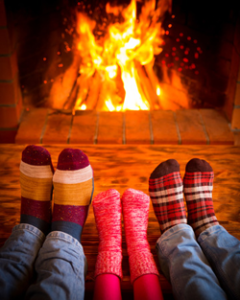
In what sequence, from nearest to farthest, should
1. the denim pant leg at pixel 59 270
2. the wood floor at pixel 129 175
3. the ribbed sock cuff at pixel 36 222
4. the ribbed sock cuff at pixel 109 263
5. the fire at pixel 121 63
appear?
the denim pant leg at pixel 59 270, the ribbed sock cuff at pixel 109 263, the ribbed sock cuff at pixel 36 222, the wood floor at pixel 129 175, the fire at pixel 121 63

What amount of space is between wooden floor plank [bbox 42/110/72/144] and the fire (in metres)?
0.19

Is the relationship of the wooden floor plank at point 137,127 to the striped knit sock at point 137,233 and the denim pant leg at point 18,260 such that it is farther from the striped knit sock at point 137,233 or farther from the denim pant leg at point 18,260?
the denim pant leg at point 18,260

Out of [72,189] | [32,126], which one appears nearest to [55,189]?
[72,189]

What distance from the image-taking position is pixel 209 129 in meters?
1.54

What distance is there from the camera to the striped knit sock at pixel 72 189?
0.94m

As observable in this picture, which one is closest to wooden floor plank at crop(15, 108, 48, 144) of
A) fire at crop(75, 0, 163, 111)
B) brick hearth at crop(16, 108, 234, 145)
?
brick hearth at crop(16, 108, 234, 145)

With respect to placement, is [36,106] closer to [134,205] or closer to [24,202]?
[24,202]

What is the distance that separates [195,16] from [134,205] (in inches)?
41.3

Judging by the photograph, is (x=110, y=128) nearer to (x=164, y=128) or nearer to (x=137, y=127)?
(x=137, y=127)

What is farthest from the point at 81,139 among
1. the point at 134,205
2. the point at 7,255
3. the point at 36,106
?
the point at 7,255

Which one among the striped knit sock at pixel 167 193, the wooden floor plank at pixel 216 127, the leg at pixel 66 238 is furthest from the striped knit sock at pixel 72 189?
the wooden floor plank at pixel 216 127

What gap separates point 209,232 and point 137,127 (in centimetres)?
76

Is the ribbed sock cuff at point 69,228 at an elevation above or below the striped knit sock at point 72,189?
below

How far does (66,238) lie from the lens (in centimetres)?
82
